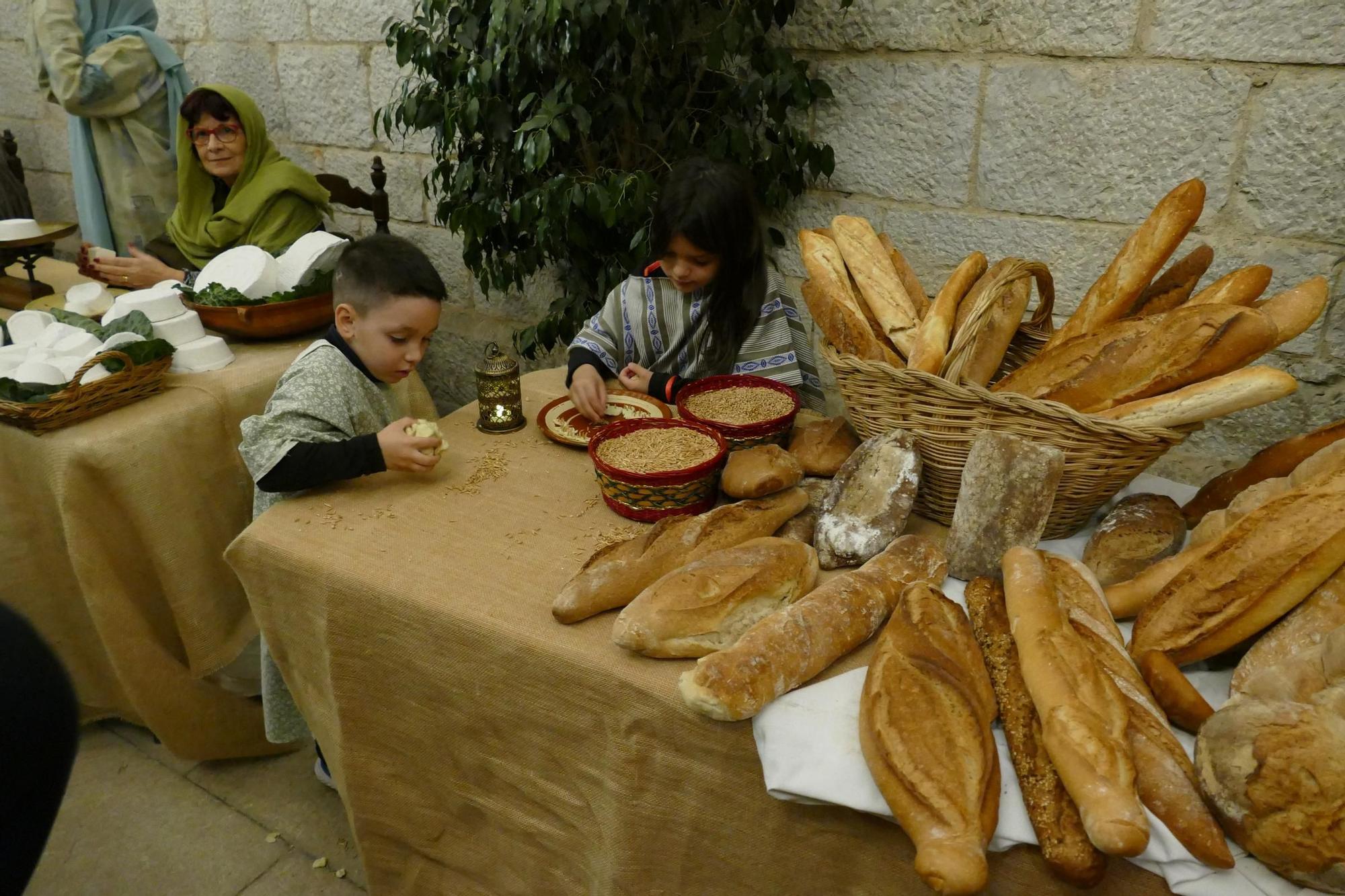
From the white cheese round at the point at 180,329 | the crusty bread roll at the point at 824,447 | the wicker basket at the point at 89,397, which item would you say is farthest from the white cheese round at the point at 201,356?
the crusty bread roll at the point at 824,447

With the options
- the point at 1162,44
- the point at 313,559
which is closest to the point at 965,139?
the point at 1162,44

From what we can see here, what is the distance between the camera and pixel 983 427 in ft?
4.17

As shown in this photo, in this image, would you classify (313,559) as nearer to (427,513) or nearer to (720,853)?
(427,513)

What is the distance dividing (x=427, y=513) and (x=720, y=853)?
749mm

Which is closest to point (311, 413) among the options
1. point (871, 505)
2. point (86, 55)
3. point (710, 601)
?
point (710, 601)

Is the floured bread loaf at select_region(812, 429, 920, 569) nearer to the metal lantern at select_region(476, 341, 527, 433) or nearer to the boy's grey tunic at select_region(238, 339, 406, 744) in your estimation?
the metal lantern at select_region(476, 341, 527, 433)

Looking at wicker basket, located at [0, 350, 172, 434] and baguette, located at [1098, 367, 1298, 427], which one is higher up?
baguette, located at [1098, 367, 1298, 427]

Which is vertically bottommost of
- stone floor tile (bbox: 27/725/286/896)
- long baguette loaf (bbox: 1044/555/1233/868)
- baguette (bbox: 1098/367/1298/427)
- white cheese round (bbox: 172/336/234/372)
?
stone floor tile (bbox: 27/725/286/896)

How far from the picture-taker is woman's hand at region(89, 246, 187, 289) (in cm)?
278

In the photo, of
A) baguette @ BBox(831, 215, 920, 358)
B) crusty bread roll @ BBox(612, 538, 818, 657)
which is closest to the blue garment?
baguette @ BBox(831, 215, 920, 358)

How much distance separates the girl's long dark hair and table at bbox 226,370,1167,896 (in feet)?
1.93

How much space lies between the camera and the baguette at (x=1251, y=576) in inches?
38.8

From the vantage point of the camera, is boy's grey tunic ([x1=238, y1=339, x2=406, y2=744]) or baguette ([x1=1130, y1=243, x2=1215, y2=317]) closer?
baguette ([x1=1130, y1=243, x2=1215, y2=317])

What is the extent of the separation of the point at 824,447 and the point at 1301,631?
73cm
